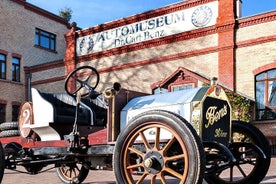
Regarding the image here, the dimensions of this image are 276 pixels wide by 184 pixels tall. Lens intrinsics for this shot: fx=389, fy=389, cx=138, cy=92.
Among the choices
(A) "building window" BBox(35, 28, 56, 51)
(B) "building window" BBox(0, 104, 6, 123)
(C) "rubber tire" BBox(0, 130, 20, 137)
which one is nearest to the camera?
(C) "rubber tire" BBox(0, 130, 20, 137)

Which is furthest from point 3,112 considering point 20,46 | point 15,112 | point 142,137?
point 142,137

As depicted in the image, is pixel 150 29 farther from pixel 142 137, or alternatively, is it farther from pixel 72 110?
pixel 142 137

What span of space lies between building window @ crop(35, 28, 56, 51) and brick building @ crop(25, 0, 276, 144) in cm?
478

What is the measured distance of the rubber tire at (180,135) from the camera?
3.29 m

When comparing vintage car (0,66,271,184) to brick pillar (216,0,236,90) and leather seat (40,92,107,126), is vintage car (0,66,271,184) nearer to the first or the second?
leather seat (40,92,107,126)

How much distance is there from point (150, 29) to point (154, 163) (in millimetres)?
15416

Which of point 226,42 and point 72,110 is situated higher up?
point 226,42

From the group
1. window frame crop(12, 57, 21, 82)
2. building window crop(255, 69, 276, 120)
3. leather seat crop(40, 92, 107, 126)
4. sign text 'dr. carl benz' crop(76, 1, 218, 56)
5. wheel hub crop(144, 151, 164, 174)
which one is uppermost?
sign text 'dr. carl benz' crop(76, 1, 218, 56)

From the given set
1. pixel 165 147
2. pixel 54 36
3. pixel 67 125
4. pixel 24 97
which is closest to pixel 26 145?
pixel 67 125

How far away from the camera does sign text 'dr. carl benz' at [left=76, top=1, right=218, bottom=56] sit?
55.9 ft

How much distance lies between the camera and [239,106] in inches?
582

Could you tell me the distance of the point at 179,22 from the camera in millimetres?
17703

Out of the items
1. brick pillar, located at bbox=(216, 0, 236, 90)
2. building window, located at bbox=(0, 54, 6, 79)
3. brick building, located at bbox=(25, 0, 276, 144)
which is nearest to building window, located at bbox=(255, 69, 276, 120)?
brick building, located at bbox=(25, 0, 276, 144)

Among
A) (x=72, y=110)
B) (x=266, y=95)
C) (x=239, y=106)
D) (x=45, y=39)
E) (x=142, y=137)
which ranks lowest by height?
(x=142, y=137)
